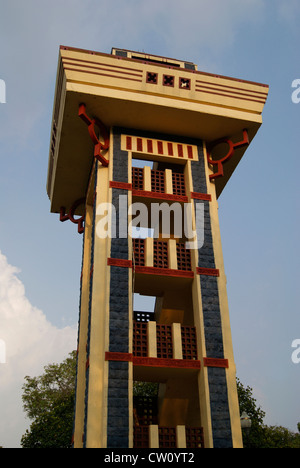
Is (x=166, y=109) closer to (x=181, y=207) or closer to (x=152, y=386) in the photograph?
(x=181, y=207)

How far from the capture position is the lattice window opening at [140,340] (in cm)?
1647

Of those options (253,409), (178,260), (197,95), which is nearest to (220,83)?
(197,95)

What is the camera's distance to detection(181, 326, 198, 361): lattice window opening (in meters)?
16.8

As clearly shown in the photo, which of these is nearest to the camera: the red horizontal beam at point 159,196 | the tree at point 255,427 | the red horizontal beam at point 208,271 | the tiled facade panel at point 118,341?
the tiled facade panel at point 118,341

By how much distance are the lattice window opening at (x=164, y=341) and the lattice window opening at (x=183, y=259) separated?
7.90 ft

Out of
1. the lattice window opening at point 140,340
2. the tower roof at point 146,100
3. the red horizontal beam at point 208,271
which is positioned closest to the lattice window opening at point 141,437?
the lattice window opening at point 140,340

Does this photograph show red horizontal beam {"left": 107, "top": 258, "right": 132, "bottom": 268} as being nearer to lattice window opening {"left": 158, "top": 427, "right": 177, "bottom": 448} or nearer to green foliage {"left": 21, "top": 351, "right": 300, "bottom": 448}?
lattice window opening {"left": 158, "top": 427, "right": 177, "bottom": 448}

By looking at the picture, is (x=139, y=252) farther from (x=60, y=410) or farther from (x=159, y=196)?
(x=60, y=410)

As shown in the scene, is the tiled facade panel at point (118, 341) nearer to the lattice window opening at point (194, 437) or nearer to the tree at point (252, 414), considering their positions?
the lattice window opening at point (194, 437)

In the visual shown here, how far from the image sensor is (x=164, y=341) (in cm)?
1702

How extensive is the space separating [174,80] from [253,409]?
2372 centimetres

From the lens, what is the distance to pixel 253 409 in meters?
33.4

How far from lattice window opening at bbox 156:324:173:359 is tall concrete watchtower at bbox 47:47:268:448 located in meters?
0.04

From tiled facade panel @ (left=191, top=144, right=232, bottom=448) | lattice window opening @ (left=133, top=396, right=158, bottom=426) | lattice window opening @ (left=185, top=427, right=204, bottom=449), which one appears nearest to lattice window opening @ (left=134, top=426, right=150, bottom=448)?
lattice window opening @ (left=185, top=427, right=204, bottom=449)
